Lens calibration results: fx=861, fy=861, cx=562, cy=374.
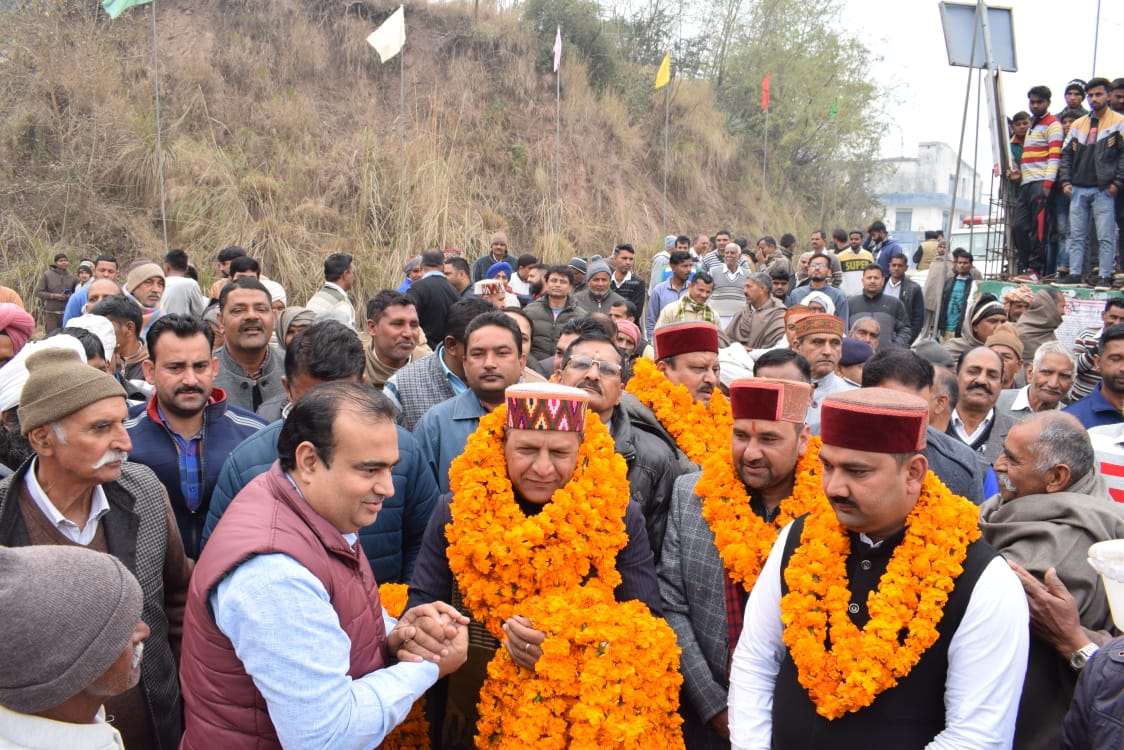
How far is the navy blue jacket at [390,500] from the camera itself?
338cm

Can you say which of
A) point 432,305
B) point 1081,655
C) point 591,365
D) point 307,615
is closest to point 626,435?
point 591,365

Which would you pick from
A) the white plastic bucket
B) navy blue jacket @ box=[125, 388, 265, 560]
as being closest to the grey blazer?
the white plastic bucket

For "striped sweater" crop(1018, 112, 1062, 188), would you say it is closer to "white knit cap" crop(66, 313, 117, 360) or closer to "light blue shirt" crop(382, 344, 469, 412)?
"light blue shirt" crop(382, 344, 469, 412)

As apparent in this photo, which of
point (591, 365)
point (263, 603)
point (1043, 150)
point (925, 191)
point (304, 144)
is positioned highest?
point (925, 191)

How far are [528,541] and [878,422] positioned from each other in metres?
1.23

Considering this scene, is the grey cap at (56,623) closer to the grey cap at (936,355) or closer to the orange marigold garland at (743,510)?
the orange marigold garland at (743,510)

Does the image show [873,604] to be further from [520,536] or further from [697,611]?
[520,536]

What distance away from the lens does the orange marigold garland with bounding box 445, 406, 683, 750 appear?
285 centimetres

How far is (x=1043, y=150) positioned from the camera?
10.9 meters

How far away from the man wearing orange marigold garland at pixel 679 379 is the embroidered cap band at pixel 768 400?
3.52ft

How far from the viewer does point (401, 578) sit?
3.64 metres

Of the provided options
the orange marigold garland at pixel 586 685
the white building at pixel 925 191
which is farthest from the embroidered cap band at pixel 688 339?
the white building at pixel 925 191

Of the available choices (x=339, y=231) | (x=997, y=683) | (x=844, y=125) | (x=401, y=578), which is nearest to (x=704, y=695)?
(x=997, y=683)

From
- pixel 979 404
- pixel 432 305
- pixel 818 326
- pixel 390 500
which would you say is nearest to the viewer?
pixel 390 500
